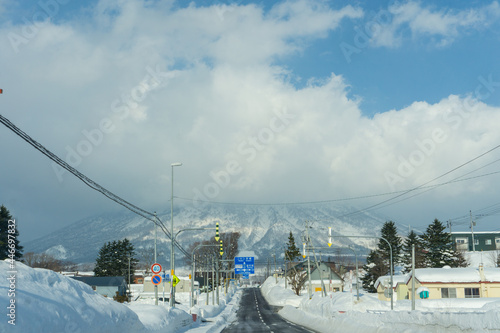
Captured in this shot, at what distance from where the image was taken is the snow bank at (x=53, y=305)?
1228cm

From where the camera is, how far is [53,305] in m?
14.0

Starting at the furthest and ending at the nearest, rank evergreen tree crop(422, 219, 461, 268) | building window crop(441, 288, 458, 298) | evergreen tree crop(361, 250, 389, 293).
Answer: evergreen tree crop(361, 250, 389, 293)
evergreen tree crop(422, 219, 461, 268)
building window crop(441, 288, 458, 298)

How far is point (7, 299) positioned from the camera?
474 inches

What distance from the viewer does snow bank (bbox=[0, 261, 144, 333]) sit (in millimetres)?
12284

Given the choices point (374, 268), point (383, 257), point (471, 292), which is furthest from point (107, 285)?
point (471, 292)

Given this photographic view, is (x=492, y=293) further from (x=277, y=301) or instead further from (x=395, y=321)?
(x=395, y=321)

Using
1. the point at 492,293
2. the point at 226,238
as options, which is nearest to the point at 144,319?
the point at 492,293

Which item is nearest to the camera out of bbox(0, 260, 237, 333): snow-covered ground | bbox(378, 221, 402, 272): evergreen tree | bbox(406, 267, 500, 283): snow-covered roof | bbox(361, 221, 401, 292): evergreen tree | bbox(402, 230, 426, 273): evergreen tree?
bbox(0, 260, 237, 333): snow-covered ground

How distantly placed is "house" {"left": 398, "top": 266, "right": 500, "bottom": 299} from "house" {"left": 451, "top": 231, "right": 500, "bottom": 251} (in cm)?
9196

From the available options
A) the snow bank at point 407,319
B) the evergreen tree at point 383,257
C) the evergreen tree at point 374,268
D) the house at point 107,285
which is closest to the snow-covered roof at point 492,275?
the snow bank at point 407,319

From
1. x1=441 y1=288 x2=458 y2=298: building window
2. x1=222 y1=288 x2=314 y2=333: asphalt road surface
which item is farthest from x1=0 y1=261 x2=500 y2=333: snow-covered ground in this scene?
x1=441 y1=288 x2=458 y2=298: building window

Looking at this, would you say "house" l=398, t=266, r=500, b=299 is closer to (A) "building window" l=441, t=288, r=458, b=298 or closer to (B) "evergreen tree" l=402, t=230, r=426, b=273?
(A) "building window" l=441, t=288, r=458, b=298

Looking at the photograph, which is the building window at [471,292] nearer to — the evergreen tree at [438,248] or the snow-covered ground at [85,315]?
the evergreen tree at [438,248]

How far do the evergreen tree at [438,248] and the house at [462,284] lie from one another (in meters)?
18.3
